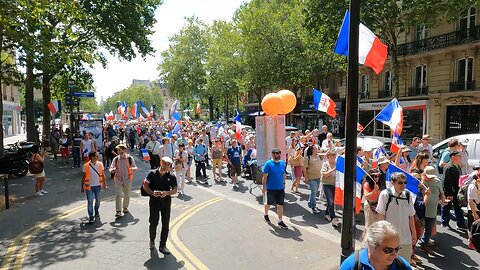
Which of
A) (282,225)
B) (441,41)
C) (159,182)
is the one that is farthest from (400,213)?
(441,41)

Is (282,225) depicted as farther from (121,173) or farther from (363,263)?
(363,263)

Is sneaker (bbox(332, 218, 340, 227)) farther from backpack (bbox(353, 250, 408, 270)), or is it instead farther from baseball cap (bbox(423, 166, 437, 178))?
backpack (bbox(353, 250, 408, 270))

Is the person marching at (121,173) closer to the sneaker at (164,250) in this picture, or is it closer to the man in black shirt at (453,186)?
the sneaker at (164,250)

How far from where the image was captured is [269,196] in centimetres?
803

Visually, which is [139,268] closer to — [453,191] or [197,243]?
[197,243]

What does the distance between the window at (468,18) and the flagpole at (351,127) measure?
80.5 ft

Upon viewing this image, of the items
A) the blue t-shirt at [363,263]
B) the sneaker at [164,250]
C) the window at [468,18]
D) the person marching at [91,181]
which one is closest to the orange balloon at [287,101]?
the person marching at [91,181]

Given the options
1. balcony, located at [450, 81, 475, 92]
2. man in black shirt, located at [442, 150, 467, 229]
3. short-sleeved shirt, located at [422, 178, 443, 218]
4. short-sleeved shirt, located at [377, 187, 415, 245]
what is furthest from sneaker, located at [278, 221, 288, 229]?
balcony, located at [450, 81, 475, 92]

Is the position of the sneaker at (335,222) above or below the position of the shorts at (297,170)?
below

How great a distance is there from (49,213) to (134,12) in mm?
15763

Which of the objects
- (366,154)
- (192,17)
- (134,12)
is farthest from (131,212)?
(192,17)

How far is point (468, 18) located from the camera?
24984 millimetres

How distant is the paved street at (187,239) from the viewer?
5988 millimetres

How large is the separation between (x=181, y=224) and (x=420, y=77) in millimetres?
28039
